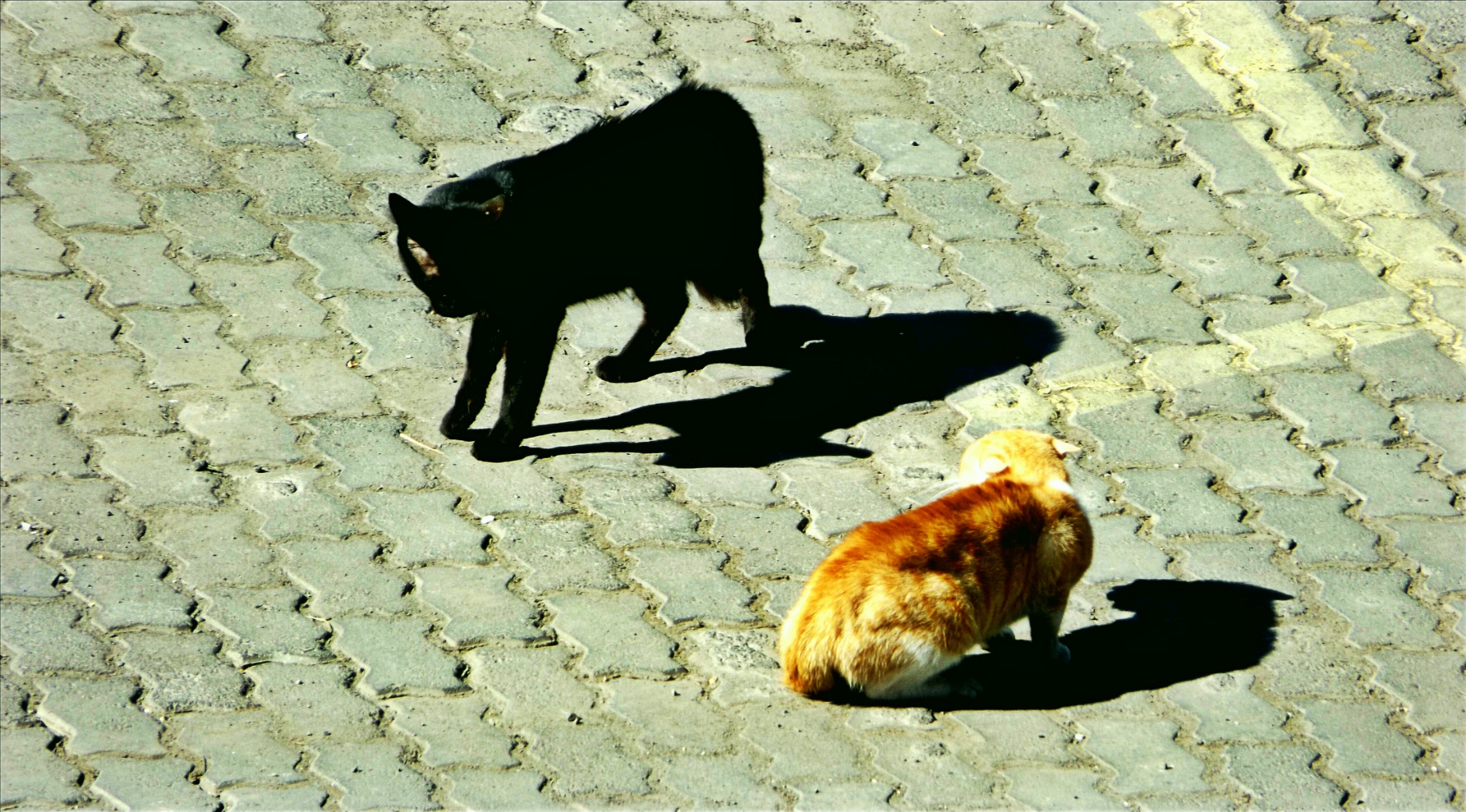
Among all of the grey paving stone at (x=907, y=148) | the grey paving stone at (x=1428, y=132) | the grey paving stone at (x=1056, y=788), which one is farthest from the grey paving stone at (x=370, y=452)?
the grey paving stone at (x=1428, y=132)

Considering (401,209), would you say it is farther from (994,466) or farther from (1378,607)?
(1378,607)

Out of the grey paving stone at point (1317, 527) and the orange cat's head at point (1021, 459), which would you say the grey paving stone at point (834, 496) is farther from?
the grey paving stone at point (1317, 527)

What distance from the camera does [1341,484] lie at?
5.20m

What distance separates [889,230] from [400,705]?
3152 millimetres

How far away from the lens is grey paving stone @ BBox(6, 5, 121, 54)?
6945 millimetres

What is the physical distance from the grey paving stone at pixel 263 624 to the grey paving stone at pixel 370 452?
1.95ft

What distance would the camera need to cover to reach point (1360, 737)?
13.8ft

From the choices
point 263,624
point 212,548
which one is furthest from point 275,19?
point 263,624

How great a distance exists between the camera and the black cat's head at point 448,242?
489 cm

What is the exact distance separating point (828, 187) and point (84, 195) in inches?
122

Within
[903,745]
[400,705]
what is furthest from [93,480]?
[903,745]

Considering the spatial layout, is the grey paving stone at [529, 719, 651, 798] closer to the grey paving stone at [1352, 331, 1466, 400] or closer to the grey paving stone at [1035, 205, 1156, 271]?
the grey paving stone at [1035, 205, 1156, 271]

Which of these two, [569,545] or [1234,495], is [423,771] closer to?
[569,545]

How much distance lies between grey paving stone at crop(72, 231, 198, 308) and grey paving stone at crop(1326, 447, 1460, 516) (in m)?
4.26
